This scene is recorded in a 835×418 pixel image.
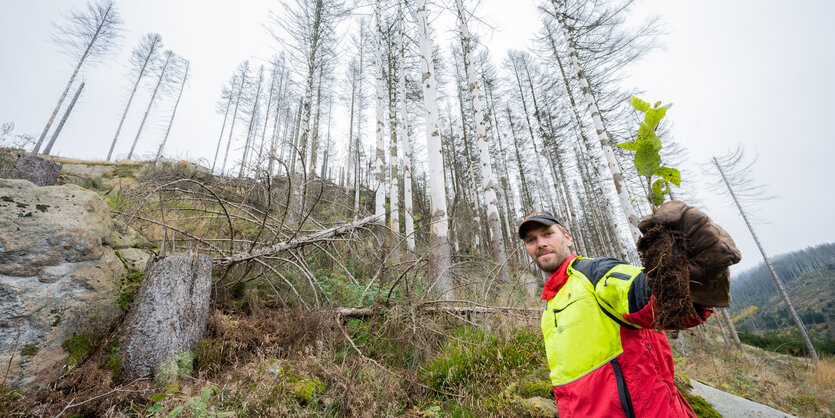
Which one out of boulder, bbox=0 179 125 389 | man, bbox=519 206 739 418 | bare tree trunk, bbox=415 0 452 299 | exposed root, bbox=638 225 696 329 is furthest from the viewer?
bare tree trunk, bbox=415 0 452 299

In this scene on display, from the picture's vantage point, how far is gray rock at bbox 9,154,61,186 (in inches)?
130

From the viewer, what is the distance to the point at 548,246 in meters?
1.87

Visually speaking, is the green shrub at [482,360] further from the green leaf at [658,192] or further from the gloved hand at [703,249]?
the green leaf at [658,192]

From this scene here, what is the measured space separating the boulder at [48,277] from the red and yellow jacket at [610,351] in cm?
369

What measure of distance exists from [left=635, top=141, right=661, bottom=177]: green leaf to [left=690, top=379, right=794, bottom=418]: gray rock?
3119 mm

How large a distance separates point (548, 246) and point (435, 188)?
3.66 meters

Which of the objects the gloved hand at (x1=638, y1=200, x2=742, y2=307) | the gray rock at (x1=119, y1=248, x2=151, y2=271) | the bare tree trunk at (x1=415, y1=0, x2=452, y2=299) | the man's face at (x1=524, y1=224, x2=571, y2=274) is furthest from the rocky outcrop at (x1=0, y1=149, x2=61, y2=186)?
the gloved hand at (x1=638, y1=200, x2=742, y2=307)

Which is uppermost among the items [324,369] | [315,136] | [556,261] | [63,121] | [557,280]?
[63,121]

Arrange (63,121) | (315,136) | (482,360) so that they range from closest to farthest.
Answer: (482,360) < (315,136) < (63,121)

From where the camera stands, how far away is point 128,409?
1.96 meters

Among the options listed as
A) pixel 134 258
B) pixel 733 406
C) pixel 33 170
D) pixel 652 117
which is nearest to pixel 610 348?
pixel 652 117

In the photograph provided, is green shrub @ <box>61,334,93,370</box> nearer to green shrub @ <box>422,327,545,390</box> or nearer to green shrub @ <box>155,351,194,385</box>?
green shrub @ <box>155,351,194,385</box>

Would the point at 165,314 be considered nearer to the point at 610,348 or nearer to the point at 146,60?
the point at 610,348

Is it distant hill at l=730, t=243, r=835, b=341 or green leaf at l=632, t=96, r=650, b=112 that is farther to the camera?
distant hill at l=730, t=243, r=835, b=341
